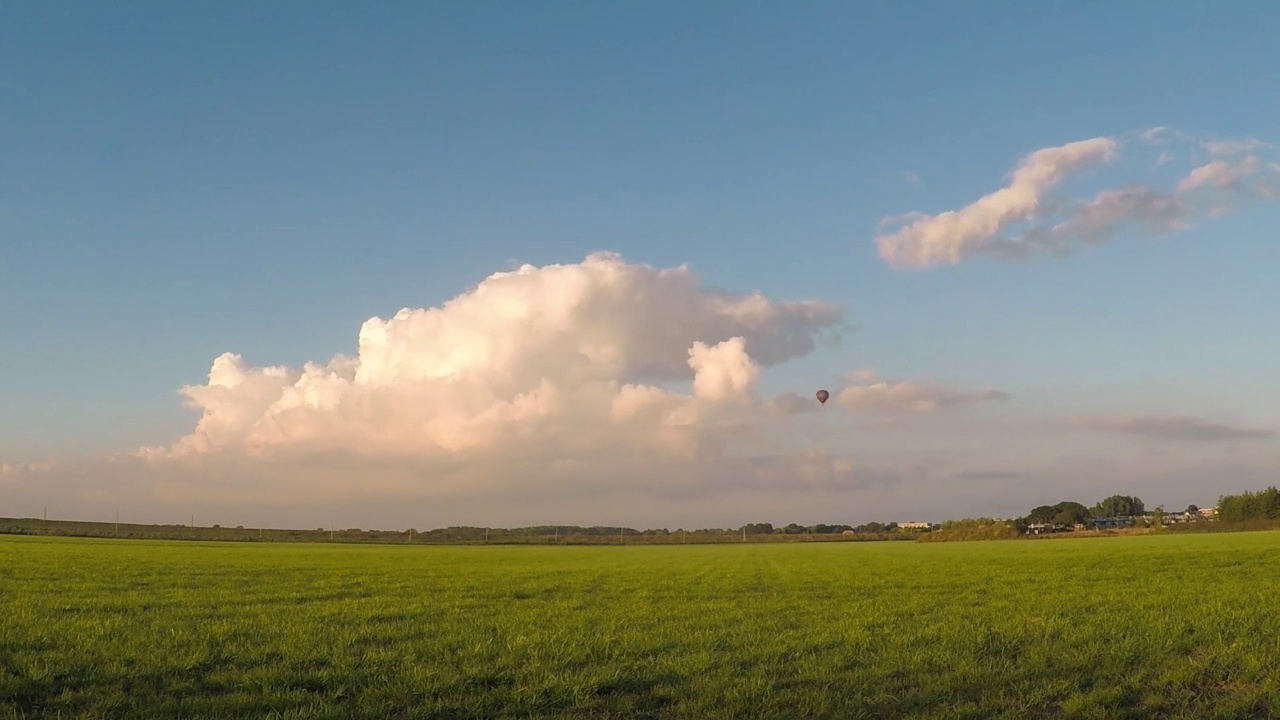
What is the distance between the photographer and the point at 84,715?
9227 mm

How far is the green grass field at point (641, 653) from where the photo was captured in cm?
1018

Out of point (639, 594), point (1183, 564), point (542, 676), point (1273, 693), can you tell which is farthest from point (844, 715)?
point (1183, 564)

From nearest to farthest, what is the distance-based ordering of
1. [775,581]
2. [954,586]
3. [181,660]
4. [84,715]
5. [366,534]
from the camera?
[84,715], [181,660], [954,586], [775,581], [366,534]

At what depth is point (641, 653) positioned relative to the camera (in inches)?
535

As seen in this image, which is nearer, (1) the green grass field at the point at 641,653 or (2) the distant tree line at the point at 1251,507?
(1) the green grass field at the point at 641,653

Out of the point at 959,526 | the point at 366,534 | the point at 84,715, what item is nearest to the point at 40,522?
the point at 366,534

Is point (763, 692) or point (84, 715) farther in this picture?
point (763, 692)

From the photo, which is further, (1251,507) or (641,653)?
(1251,507)

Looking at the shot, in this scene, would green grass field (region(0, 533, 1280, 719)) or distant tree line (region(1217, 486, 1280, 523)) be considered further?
distant tree line (region(1217, 486, 1280, 523))

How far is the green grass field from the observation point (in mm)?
10180

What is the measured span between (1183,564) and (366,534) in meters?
164

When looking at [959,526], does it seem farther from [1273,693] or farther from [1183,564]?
[1273,693]

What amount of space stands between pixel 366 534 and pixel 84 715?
591ft

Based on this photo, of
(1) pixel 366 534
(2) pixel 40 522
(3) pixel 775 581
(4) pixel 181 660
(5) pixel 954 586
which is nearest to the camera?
(4) pixel 181 660
